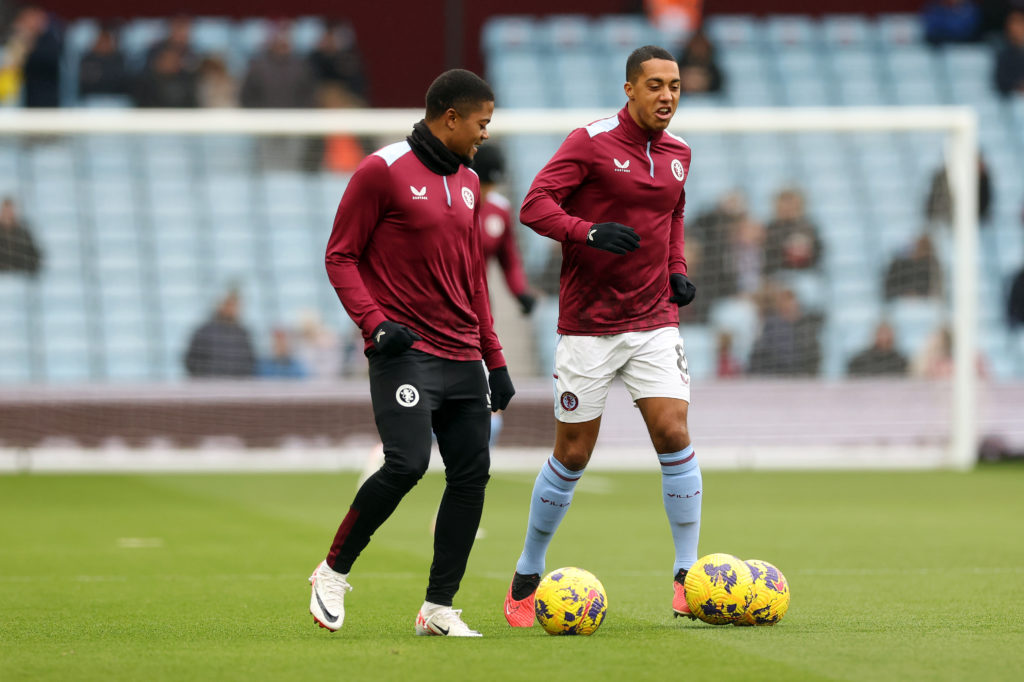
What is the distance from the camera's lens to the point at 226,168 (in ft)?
53.8

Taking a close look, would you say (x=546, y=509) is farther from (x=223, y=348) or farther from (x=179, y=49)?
(x=179, y=49)

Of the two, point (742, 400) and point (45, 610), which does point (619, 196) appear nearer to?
point (45, 610)

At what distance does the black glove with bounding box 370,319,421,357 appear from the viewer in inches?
218

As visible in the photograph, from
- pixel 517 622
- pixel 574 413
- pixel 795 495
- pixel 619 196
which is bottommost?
pixel 795 495

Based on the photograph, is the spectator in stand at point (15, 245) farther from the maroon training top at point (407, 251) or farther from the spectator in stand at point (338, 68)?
the maroon training top at point (407, 251)

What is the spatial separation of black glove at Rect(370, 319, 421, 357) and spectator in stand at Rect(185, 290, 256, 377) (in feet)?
33.8

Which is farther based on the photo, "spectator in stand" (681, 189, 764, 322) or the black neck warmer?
"spectator in stand" (681, 189, 764, 322)

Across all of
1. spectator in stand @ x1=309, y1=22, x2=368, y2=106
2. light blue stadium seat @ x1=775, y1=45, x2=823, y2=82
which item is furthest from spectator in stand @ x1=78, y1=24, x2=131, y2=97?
light blue stadium seat @ x1=775, y1=45, x2=823, y2=82

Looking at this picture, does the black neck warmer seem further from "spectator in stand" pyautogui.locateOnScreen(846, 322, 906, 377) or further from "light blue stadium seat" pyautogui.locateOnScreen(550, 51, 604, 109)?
"light blue stadium seat" pyautogui.locateOnScreen(550, 51, 604, 109)

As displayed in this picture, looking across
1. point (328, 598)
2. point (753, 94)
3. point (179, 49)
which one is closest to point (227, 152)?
point (179, 49)

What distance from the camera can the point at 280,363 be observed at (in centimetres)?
1590

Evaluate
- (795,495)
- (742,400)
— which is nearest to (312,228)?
(742,400)

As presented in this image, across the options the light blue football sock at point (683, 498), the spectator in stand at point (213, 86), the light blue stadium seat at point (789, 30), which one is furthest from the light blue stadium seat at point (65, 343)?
the light blue stadium seat at point (789, 30)

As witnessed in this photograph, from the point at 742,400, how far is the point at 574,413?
990 cm
